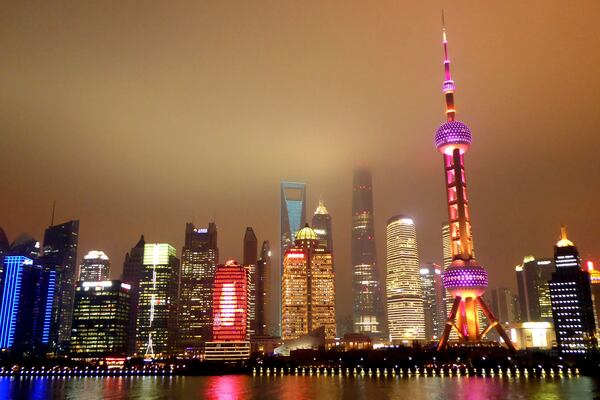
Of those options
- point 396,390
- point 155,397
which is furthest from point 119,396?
point 396,390

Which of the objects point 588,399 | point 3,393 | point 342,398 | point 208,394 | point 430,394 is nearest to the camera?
point 588,399

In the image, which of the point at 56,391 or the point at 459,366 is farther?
the point at 459,366

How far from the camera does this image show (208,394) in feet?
401

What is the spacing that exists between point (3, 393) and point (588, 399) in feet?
413

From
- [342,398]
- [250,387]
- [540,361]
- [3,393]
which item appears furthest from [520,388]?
[3,393]

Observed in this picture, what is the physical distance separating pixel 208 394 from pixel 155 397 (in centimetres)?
1140

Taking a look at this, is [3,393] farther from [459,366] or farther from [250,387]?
[459,366]

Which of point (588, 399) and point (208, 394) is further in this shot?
point (208, 394)

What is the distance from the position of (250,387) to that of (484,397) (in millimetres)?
58623

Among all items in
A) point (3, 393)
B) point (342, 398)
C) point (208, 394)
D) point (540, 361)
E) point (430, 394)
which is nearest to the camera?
point (342, 398)

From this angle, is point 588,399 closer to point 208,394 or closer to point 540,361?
point 208,394

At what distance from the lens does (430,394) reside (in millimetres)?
114562

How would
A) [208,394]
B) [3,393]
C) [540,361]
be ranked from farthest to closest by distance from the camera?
[540,361] < [3,393] < [208,394]

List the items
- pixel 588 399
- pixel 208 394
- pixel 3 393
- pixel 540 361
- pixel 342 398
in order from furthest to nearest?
pixel 540 361 < pixel 3 393 < pixel 208 394 < pixel 342 398 < pixel 588 399
